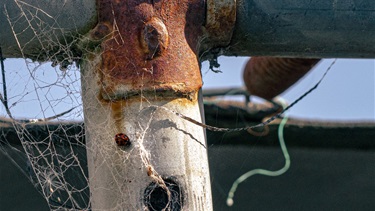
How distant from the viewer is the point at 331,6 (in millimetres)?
2639

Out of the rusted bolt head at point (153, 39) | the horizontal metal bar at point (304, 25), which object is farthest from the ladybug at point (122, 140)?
the horizontal metal bar at point (304, 25)

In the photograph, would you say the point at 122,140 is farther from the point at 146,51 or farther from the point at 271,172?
the point at 271,172

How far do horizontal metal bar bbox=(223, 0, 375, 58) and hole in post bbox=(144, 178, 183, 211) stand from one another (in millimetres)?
518

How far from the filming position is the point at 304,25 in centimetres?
265

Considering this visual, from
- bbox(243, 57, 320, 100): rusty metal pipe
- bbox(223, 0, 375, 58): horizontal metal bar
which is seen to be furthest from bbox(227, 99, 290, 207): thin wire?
bbox(223, 0, 375, 58): horizontal metal bar

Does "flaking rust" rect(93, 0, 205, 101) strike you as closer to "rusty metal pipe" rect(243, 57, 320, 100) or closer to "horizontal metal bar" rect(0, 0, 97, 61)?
"horizontal metal bar" rect(0, 0, 97, 61)

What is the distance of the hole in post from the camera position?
2.40 meters

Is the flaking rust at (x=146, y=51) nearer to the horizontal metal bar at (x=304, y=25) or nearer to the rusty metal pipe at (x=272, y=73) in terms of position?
the horizontal metal bar at (x=304, y=25)

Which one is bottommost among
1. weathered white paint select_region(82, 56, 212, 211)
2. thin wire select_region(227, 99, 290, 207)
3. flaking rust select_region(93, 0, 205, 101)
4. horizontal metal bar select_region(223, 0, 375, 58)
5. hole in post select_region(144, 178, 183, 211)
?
hole in post select_region(144, 178, 183, 211)

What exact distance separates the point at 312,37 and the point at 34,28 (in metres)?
0.81

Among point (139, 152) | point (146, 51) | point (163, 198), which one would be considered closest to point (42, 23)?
point (146, 51)

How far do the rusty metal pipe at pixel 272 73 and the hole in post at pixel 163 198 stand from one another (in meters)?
1.51

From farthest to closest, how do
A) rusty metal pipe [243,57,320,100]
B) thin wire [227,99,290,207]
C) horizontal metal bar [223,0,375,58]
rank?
thin wire [227,99,290,207], rusty metal pipe [243,57,320,100], horizontal metal bar [223,0,375,58]

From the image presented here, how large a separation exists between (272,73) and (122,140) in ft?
5.74
